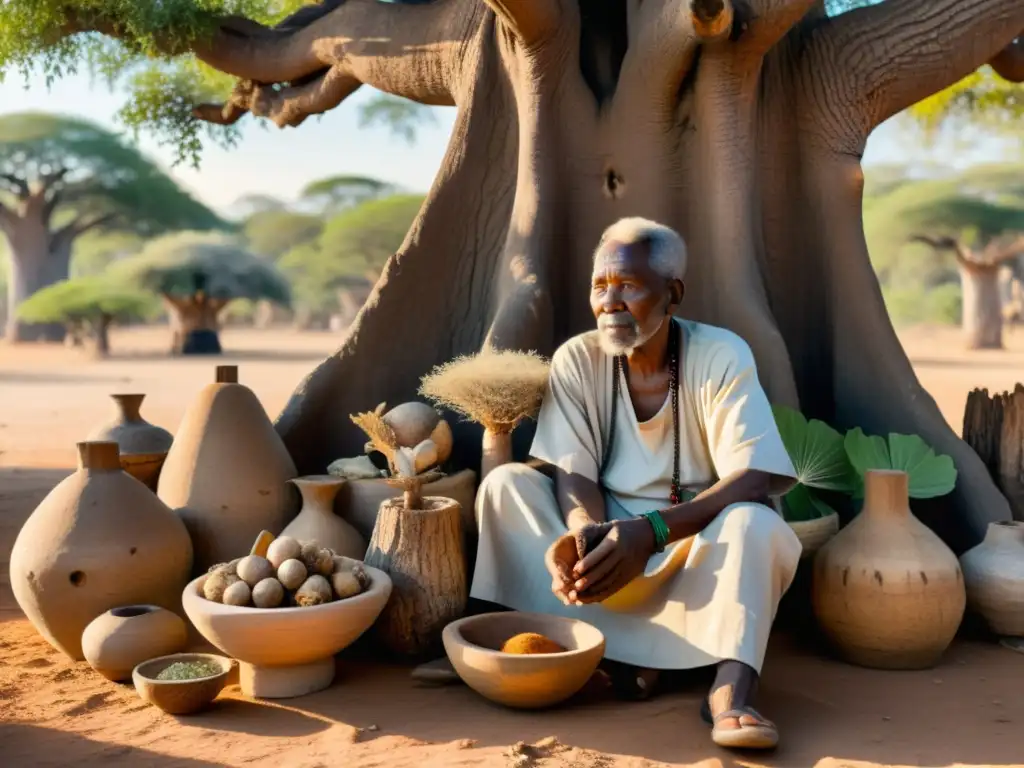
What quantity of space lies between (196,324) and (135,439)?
2201 centimetres

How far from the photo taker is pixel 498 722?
2924mm

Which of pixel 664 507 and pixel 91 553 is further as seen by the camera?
pixel 91 553

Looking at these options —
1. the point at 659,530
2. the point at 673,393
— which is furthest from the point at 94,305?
the point at 659,530

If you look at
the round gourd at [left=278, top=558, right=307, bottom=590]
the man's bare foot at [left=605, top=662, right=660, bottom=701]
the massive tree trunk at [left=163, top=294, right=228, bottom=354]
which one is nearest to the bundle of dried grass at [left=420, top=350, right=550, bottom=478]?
the round gourd at [left=278, top=558, right=307, bottom=590]

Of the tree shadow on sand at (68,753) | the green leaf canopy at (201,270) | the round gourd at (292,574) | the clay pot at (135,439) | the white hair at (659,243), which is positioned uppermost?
the green leaf canopy at (201,270)

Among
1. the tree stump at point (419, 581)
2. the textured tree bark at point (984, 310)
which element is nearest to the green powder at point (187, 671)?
the tree stump at point (419, 581)

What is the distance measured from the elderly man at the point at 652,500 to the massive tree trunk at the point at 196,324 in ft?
75.8

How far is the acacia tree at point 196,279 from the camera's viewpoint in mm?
25141

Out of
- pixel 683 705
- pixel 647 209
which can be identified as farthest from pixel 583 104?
pixel 683 705

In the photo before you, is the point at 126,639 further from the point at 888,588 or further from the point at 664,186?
the point at 664,186

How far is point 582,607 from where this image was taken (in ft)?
10.6

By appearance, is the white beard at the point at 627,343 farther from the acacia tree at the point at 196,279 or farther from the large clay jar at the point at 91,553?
the acacia tree at the point at 196,279

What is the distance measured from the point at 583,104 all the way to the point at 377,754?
3.33 meters

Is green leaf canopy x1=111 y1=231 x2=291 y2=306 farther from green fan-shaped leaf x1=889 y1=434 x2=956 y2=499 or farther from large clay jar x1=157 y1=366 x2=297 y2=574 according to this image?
green fan-shaped leaf x1=889 y1=434 x2=956 y2=499
